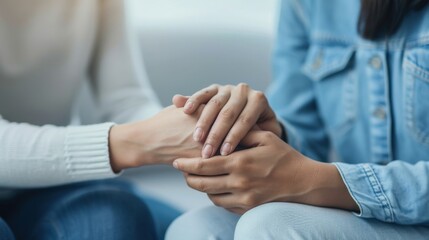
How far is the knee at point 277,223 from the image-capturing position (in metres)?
0.62

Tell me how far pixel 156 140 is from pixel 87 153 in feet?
0.30

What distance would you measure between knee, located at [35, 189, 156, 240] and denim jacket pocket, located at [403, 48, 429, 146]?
0.39m

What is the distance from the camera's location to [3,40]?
2.68 feet

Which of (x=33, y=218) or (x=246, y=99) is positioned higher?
(x=246, y=99)

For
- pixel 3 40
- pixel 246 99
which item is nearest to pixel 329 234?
pixel 246 99

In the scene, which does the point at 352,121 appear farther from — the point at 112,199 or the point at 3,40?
→ the point at 3,40

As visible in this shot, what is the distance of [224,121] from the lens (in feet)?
2.30

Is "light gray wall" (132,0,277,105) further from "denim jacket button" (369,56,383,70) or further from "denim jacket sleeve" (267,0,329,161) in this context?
"denim jacket button" (369,56,383,70)

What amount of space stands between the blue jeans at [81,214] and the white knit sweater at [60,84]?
36 millimetres

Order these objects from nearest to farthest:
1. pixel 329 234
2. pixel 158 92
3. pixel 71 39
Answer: pixel 329 234, pixel 71 39, pixel 158 92

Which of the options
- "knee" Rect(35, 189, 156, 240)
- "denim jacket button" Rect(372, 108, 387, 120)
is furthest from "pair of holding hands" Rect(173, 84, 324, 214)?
"denim jacket button" Rect(372, 108, 387, 120)

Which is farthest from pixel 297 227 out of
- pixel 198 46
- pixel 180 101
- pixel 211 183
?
pixel 198 46

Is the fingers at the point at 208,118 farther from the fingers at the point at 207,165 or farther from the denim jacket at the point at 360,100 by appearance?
the denim jacket at the point at 360,100

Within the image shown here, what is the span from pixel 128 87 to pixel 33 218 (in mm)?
271
